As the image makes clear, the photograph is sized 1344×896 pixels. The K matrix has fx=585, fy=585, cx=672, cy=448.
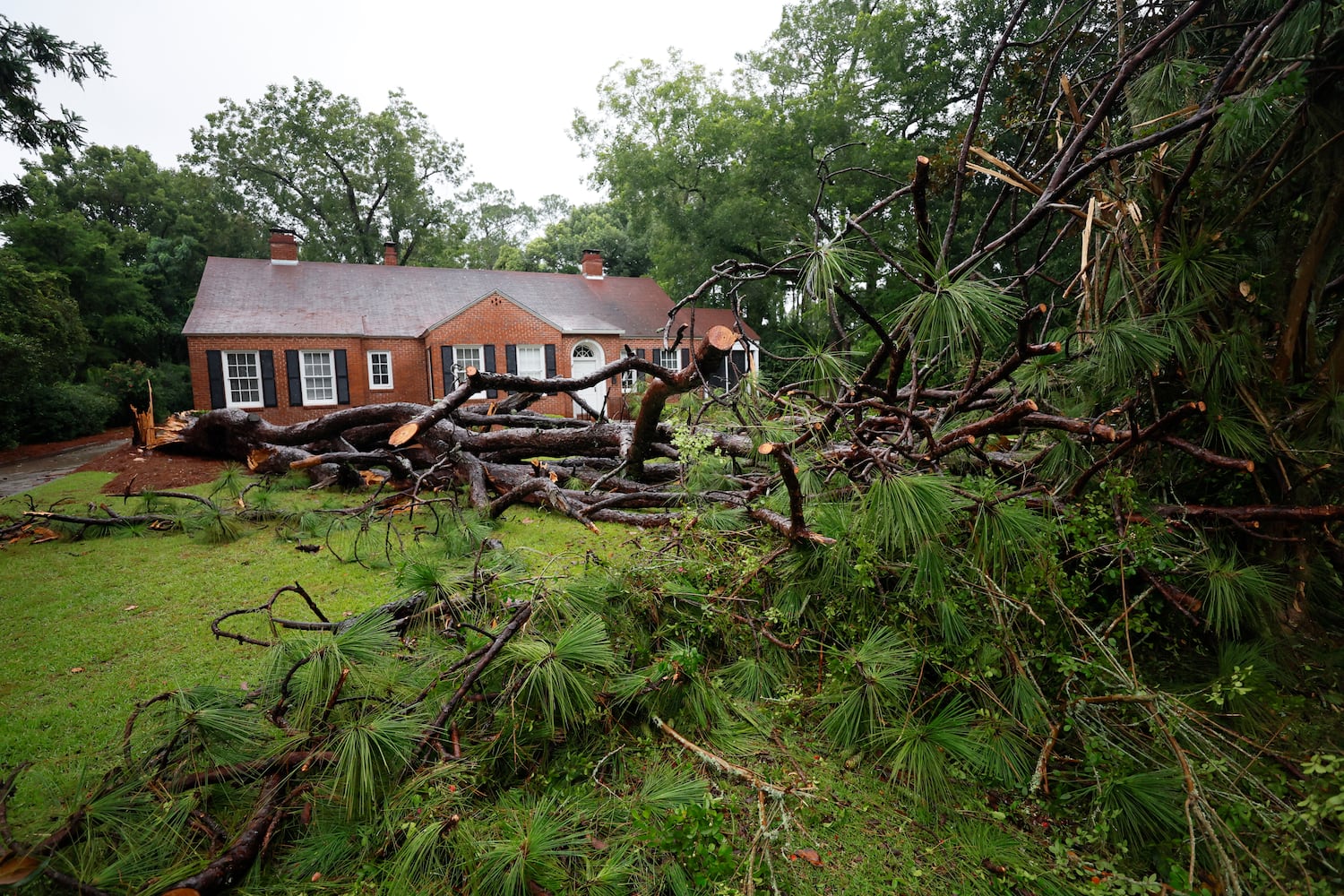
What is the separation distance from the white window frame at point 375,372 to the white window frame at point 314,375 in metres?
0.97

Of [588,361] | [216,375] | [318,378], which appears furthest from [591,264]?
[216,375]

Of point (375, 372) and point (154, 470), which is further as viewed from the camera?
point (375, 372)

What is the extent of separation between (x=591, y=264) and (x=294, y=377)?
36.3 ft

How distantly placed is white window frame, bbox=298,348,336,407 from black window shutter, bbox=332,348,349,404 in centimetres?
8

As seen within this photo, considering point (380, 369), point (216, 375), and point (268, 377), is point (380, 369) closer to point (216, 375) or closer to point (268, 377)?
point (268, 377)

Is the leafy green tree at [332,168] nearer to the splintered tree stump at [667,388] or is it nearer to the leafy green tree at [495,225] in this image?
the leafy green tree at [495,225]

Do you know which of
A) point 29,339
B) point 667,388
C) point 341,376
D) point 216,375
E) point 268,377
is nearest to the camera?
point 667,388

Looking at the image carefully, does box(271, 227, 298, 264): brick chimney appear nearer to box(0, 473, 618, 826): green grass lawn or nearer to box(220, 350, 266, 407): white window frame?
box(220, 350, 266, 407): white window frame

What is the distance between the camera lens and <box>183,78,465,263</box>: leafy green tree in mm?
24547

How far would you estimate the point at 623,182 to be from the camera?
20.4 metres

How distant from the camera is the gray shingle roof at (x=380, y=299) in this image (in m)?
16.7

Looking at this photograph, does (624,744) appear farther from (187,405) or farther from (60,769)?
(187,405)

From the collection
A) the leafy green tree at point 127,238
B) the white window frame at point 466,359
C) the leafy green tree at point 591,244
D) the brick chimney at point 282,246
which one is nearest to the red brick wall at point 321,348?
the white window frame at point 466,359

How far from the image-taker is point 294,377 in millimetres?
16797
